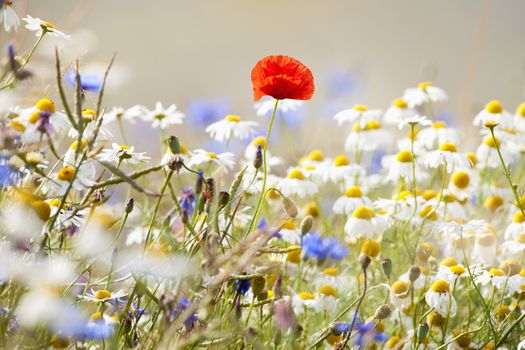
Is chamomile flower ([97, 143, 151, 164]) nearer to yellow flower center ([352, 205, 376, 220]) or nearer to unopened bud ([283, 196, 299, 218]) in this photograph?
unopened bud ([283, 196, 299, 218])

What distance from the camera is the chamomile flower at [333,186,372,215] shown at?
250cm

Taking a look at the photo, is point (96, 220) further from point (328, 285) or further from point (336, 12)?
point (336, 12)

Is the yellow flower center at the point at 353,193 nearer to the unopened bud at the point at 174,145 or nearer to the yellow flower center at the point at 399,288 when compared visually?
the yellow flower center at the point at 399,288

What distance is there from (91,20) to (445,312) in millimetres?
6526

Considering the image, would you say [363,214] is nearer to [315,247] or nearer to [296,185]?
[315,247]

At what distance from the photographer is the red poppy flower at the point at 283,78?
1732mm

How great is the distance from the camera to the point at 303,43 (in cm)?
779

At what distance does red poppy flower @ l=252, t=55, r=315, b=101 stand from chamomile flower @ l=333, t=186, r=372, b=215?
A: 0.78m

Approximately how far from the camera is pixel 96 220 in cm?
192

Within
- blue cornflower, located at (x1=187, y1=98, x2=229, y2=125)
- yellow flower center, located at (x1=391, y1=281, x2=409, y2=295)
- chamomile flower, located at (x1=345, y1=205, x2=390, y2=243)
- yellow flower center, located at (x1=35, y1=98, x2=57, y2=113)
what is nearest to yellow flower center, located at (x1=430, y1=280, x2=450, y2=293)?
yellow flower center, located at (x1=391, y1=281, x2=409, y2=295)

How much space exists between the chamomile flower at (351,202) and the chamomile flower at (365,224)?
12 cm

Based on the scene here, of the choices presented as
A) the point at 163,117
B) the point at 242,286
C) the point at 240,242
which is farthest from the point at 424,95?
the point at 240,242

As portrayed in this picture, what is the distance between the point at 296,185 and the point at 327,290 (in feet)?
1.76

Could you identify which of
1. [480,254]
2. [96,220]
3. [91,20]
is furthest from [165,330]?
[91,20]
